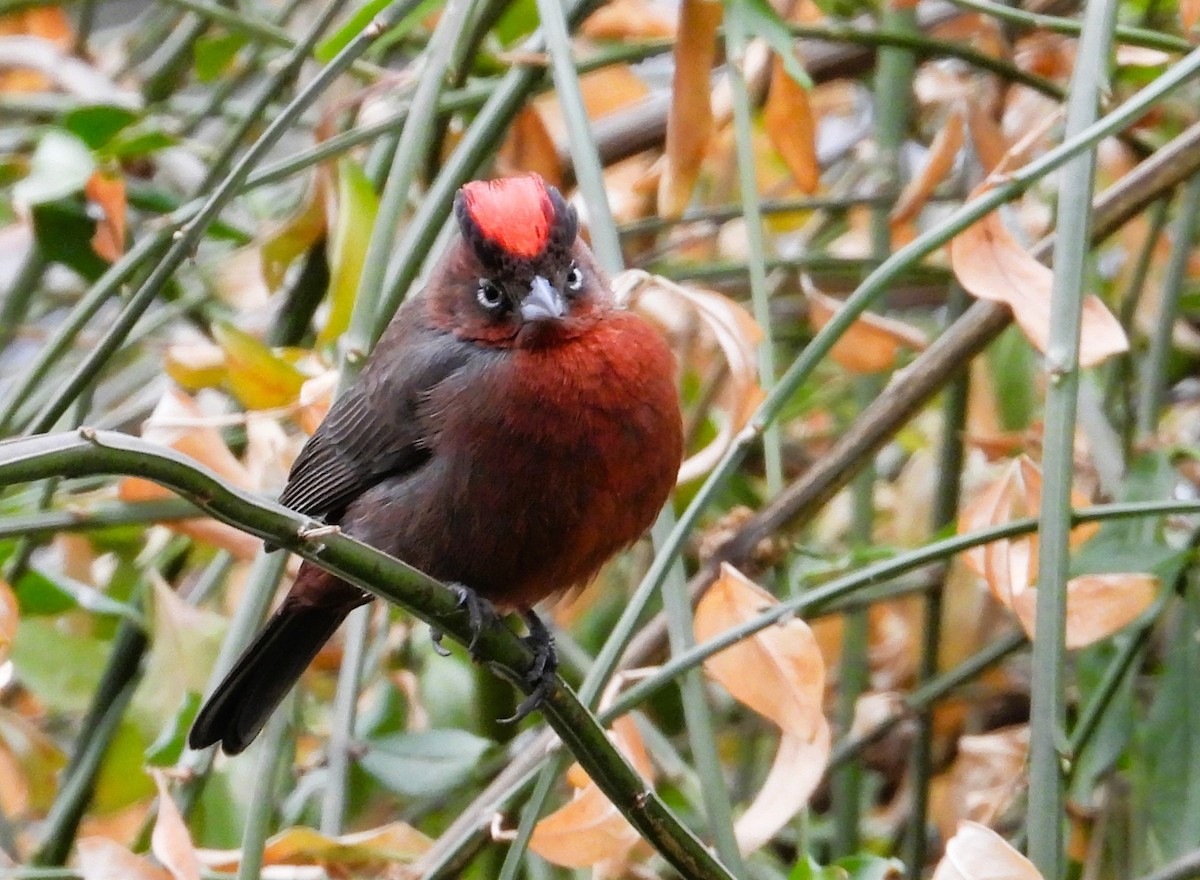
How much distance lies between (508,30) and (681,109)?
1.72 feet

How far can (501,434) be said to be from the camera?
6.38 ft

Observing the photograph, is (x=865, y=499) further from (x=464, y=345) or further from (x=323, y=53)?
(x=323, y=53)

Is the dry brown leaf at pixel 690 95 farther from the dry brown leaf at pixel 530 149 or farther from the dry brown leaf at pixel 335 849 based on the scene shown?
the dry brown leaf at pixel 335 849

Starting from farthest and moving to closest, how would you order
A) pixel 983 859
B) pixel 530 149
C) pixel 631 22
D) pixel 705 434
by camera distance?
pixel 705 434 → pixel 631 22 → pixel 530 149 → pixel 983 859

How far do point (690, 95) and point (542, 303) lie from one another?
0.39 meters

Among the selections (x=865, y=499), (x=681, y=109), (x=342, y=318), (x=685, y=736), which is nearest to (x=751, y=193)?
(x=681, y=109)

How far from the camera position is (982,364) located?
2664 millimetres

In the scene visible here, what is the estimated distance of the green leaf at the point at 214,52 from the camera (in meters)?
2.67

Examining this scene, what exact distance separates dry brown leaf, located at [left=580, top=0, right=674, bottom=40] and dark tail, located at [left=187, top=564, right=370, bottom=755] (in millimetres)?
1109

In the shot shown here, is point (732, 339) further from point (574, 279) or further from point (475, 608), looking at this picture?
point (475, 608)

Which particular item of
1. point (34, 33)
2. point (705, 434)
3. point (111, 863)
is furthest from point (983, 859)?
point (34, 33)

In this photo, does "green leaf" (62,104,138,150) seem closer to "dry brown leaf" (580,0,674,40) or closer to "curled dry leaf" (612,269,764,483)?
"dry brown leaf" (580,0,674,40)

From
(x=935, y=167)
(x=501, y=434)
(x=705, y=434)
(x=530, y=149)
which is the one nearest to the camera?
(x=501, y=434)

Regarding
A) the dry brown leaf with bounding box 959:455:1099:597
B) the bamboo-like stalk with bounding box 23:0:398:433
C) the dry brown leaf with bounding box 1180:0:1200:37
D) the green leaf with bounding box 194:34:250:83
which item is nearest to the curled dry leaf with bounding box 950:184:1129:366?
the dry brown leaf with bounding box 959:455:1099:597
